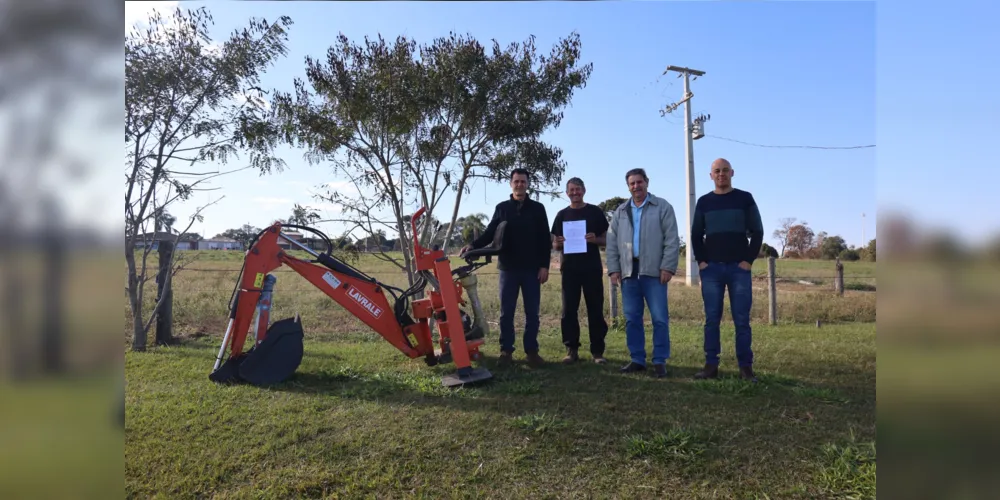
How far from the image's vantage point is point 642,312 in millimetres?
4531

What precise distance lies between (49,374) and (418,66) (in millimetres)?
5344

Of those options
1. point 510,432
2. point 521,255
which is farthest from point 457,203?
point 510,432

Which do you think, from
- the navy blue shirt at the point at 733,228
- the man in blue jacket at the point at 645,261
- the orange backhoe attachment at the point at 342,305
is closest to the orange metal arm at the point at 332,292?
the orange backhoe attachment at the point at 342,305

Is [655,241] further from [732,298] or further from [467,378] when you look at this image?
[467,378]

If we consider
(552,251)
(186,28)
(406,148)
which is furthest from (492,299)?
(186,28)

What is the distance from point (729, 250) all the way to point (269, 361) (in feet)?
13.1

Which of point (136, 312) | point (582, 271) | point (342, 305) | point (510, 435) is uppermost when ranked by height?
point (582, 271)

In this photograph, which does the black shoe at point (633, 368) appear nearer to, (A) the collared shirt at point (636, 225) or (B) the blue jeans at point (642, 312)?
(B) the blue jeans at point (642, 312)

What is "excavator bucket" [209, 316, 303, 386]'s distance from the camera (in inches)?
172

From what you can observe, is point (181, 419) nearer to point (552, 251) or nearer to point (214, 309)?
point (552, 251)

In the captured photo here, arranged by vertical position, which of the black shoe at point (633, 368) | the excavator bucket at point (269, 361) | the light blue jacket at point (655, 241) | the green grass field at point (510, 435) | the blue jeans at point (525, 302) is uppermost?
the light blue jacket at point (655, 241)

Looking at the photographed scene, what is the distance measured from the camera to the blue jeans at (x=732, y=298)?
4.12 m

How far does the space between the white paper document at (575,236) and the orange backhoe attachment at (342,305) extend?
2.29 feet

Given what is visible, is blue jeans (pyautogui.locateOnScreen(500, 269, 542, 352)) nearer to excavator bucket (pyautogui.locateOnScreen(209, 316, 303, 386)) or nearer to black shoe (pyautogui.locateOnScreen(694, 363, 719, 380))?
black shoe (pyautogui.locateOnScreen(694, 363, 719, 380))
